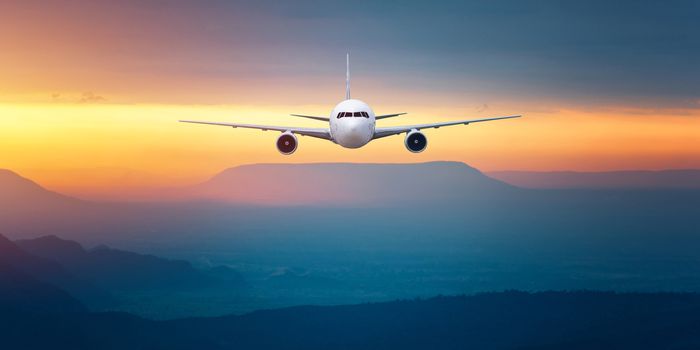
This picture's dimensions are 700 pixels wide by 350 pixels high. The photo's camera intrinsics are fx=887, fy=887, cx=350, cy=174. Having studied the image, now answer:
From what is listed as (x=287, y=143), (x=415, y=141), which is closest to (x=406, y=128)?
(x=415, y=141)

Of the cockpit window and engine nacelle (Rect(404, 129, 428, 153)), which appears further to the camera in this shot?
the cockpit window

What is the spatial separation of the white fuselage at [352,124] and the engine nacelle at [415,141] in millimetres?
3486

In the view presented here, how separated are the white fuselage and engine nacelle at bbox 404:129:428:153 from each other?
3486mm

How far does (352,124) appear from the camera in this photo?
78000 mm

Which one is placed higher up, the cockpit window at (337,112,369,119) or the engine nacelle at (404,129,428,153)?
the cockpit window at (337,112,369,119)

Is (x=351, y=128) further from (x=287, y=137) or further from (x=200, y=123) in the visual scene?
(x=200, y=123)

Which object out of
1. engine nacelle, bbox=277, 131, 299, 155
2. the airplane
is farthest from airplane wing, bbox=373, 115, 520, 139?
engine nacelle, bbox=277, 131, 299, 155

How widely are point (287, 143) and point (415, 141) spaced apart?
11417 mm

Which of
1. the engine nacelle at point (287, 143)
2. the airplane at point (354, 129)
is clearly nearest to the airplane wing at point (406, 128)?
the airplane at point (354, 129)

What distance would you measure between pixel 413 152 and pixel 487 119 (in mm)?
7158

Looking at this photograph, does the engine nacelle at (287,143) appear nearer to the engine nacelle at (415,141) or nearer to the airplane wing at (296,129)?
the airplane wing at (296,129)

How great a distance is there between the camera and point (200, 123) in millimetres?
76375

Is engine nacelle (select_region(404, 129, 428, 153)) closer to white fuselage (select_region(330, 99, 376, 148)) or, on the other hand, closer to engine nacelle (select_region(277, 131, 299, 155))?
white fuselage (select_region(330, 99, 376, 148))

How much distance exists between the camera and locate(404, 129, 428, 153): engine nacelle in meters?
78.8
